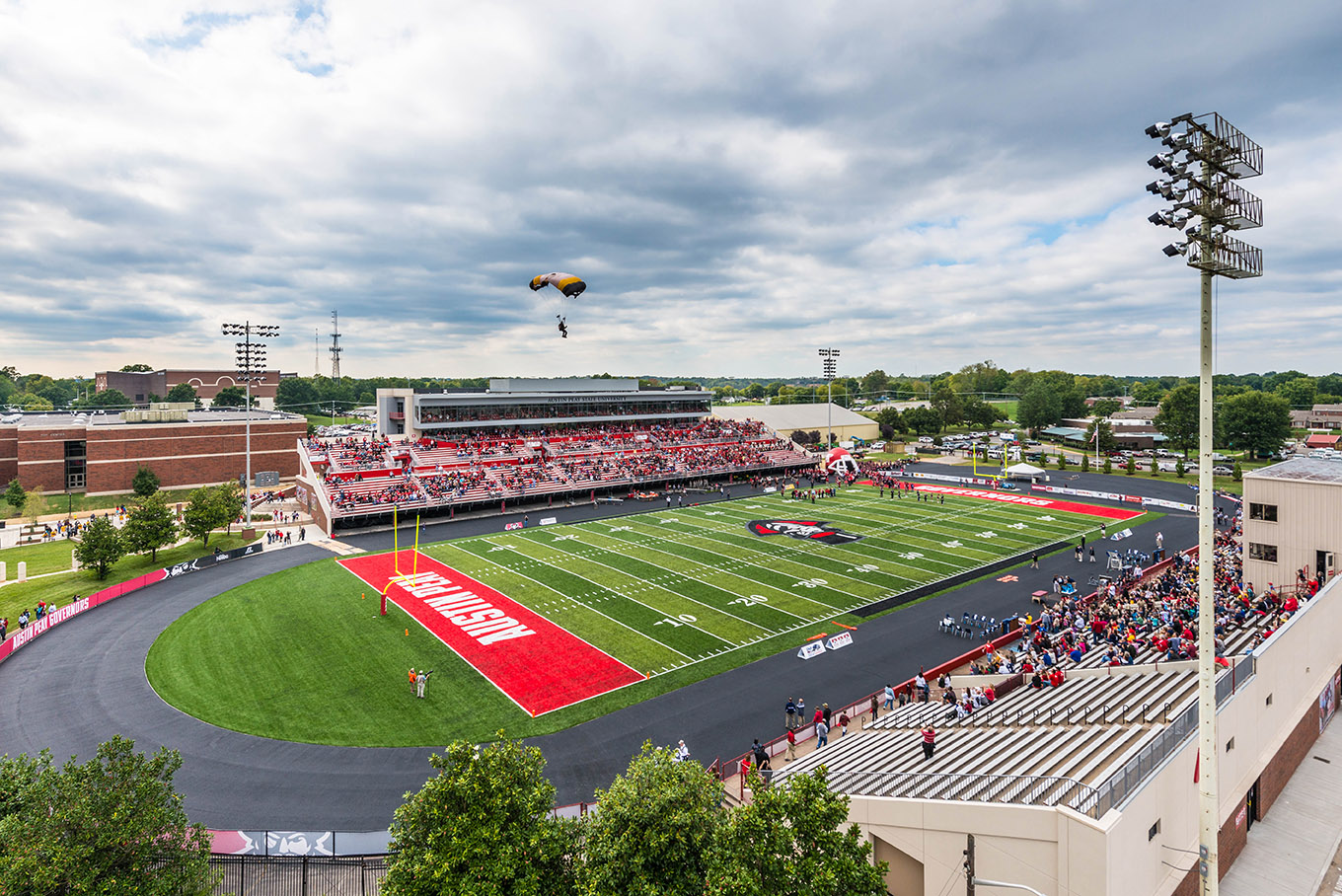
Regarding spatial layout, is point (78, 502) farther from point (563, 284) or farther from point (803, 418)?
point (803, 418)

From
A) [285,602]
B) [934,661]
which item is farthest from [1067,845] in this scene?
[285,602]

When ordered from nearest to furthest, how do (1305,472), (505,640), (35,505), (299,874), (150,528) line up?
(299,874), (1305,472), (505,640), (150,528), (35,505)

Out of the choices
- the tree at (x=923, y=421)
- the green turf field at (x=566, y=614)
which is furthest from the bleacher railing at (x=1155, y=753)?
the tree at (x=923, y=421)

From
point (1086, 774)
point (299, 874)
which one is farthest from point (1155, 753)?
point (299, 874)

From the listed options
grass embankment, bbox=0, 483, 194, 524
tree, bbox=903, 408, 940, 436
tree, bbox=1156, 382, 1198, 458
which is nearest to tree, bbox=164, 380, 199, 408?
grass embankment, bbox=0, 483, 194, 524

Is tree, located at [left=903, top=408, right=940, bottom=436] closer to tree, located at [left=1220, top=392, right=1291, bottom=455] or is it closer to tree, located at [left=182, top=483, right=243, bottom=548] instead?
tree, located at [left=1220, top=392, right=1291, bottom=455]

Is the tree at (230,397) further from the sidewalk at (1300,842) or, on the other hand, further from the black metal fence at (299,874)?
the sidewalk at (1300,842)

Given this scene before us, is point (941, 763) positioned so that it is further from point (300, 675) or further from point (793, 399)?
point (793, 399)
